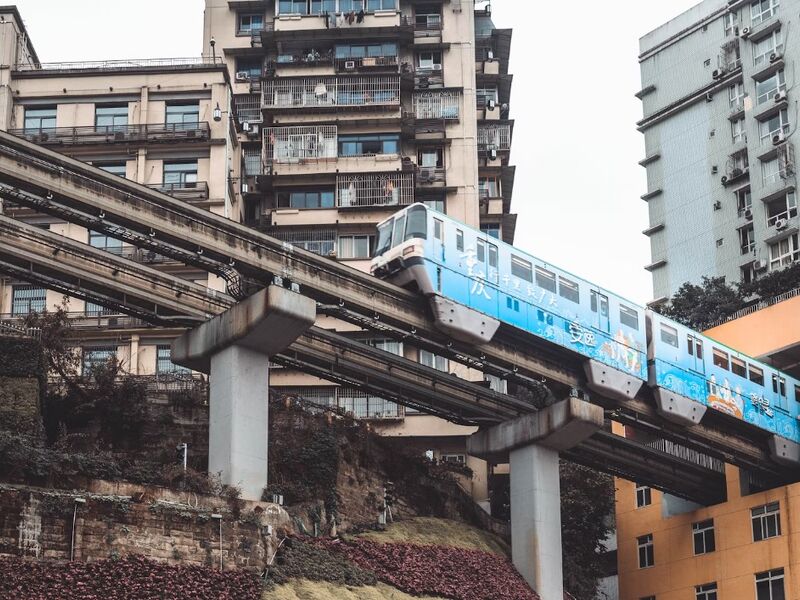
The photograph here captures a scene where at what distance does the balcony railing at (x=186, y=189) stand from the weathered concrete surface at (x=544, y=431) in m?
16.8

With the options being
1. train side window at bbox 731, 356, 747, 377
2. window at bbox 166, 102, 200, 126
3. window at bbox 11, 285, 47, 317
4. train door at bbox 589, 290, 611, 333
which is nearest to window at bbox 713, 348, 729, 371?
train side window at bbox 731, 356, 747, 377

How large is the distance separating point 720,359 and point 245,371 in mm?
21268

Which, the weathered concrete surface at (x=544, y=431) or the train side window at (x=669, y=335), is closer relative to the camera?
the weathered concrete surface at (x=544, y=431)

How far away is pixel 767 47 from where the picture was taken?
3356 inches

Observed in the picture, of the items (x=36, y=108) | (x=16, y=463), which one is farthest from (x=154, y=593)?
(x=36, y=108)

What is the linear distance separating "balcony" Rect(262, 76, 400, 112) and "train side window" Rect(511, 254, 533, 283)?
2285 centimetres

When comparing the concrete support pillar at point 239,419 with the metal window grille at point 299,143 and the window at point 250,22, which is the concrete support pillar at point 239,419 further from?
the window at point 250,22

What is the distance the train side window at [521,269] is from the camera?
47.1 metres

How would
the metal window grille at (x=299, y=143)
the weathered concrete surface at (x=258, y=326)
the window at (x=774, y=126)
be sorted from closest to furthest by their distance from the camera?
the weathered concrete surface at (x=258, y=326) → the metal window grille at (x=299, y=143) → the window at (x=774, y=126)

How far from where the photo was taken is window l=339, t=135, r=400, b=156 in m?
68.3

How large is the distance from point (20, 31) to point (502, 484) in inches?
1160

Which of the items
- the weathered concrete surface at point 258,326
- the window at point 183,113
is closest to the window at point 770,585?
the weathered concrete surface at point 258,326

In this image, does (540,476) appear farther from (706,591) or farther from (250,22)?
(250,22)

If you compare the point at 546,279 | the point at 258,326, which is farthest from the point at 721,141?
the point at 258,326
